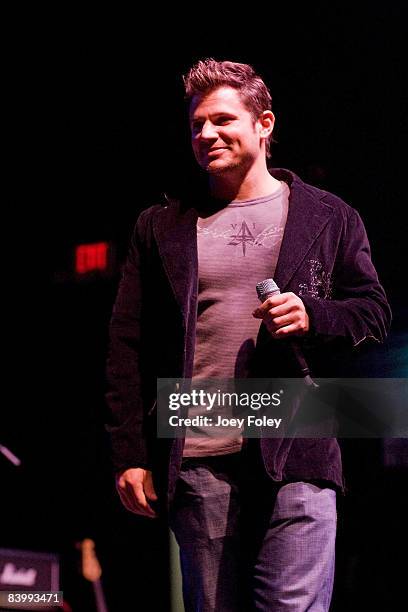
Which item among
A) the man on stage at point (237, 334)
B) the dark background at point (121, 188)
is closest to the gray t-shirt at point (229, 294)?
the man on stage at point (237, 334)

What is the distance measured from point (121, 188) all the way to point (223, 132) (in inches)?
61.7

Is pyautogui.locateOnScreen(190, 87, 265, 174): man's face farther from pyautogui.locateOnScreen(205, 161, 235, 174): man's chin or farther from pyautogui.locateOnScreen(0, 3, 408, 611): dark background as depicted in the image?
pyautogui.locateOnScreen(0, 3, 408, 611): dark background

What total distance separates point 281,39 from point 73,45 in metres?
1.02

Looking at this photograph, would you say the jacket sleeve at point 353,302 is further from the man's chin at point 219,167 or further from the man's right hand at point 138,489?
the man's right hand at point 138,489

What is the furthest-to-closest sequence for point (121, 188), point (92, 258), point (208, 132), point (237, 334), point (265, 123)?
1. point (92, 258)
2. point (121, 188)
3. point (265, 123)
4. point (208, 132)
5. point (237, 334)

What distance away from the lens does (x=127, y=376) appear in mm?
1768

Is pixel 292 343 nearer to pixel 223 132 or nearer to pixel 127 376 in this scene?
pixel 127 376

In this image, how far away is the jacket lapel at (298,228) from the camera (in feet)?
5.36

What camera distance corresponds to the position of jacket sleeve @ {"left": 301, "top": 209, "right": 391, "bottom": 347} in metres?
1.56

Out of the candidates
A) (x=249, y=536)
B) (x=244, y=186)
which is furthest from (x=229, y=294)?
(x=249, y=536)

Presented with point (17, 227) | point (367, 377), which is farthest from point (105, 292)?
point (367, 377)

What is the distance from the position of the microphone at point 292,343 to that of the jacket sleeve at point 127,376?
42cm

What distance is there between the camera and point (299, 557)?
149 cm

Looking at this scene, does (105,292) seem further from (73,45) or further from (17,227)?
(73,45)
